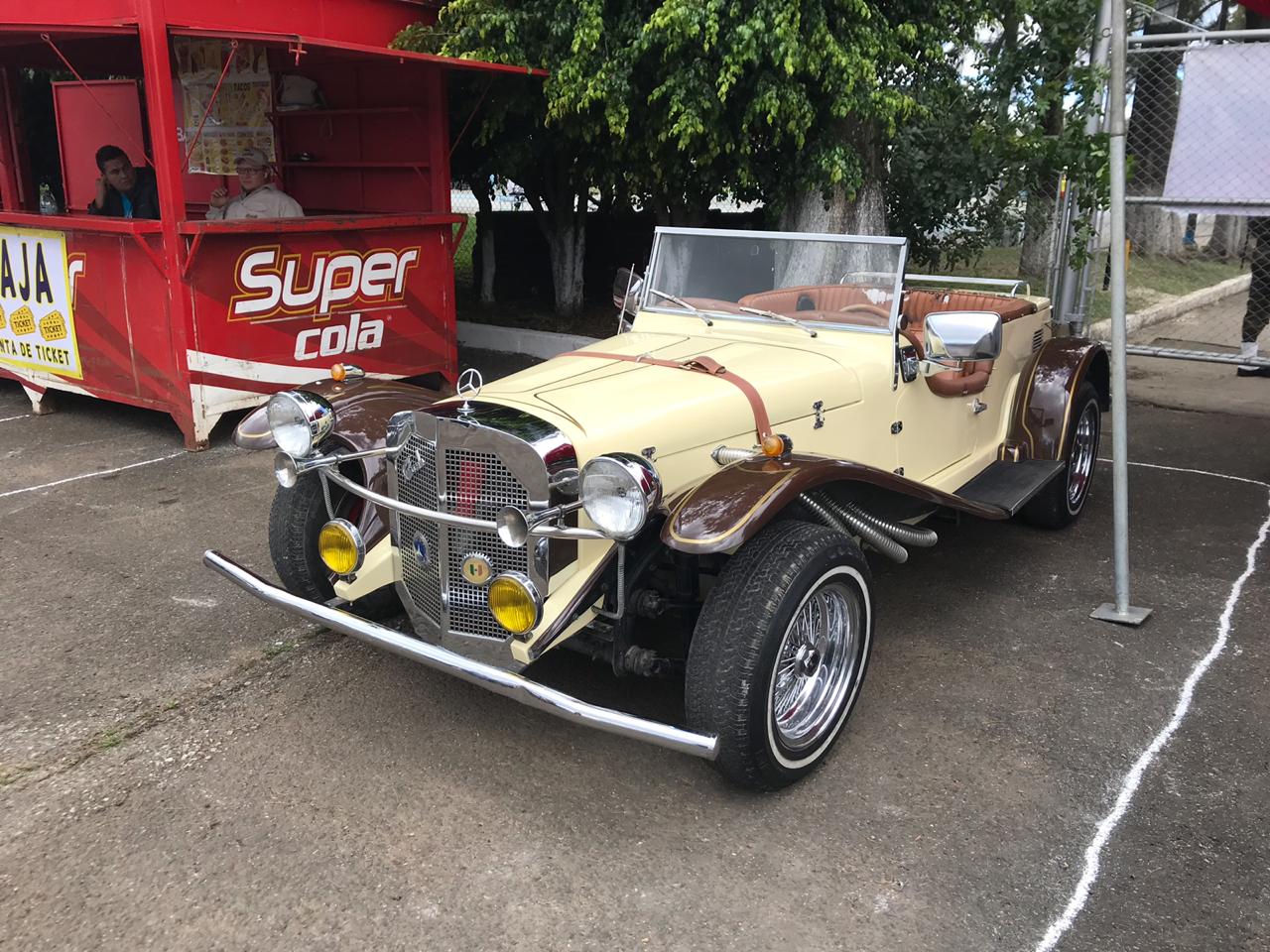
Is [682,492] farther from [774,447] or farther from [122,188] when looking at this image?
[122,188]

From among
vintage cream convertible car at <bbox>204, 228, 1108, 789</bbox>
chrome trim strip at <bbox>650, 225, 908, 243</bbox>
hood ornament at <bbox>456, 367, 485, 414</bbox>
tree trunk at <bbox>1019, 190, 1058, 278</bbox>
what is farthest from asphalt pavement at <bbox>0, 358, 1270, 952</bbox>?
tree trunk at <bbox>1019, 190, 1058, 278</bbox>

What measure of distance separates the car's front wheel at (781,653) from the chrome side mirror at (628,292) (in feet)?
5.89

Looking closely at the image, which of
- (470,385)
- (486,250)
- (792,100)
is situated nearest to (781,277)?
(470,385)

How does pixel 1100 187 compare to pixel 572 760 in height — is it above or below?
above

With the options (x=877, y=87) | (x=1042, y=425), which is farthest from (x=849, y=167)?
(x=1042, y=425)

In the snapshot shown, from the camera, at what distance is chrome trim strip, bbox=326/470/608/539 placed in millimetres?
2939

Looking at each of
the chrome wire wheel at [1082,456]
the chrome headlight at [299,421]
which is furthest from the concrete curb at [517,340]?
the chrome headlight at [299,421]

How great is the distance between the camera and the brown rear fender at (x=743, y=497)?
284 centimetres

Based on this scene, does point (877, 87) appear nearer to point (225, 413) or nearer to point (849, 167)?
point (849, 167)

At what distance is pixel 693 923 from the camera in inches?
104

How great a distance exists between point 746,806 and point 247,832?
1.42m

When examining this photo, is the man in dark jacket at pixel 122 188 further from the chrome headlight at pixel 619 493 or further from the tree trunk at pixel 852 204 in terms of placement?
the chrome headlight at pixel 619 493

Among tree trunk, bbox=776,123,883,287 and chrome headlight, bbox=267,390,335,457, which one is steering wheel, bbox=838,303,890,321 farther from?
tree trunk, bbox=776,123,883,287

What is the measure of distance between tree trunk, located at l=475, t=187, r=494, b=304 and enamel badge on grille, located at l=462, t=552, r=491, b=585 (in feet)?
29.4
